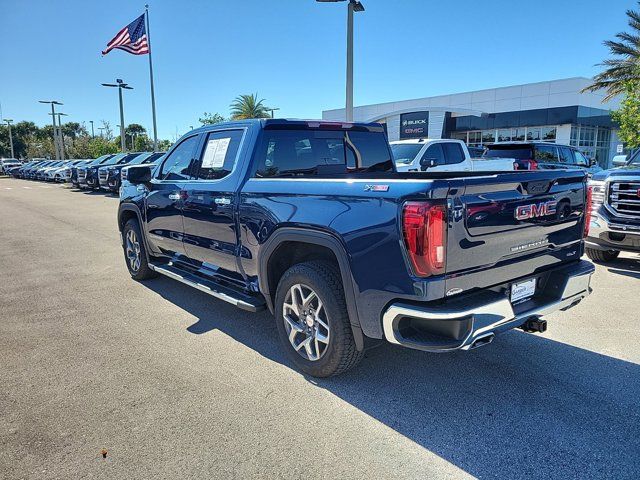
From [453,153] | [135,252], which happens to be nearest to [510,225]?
[135,252]

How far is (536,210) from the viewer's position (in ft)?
10.5

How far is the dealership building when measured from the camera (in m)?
29.6

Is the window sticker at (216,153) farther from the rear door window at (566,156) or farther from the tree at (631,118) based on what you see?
the tree at (631,118)

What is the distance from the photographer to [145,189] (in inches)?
225

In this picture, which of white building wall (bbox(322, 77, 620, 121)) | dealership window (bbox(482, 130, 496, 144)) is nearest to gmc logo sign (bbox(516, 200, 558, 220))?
white building wall (bbox(322, 77, 620, 121))

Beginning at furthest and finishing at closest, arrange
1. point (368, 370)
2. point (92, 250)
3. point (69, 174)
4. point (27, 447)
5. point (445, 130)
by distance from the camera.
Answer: point (445, 130) < point (69, 174) < point (92, 250) < point (368, 370) < point (27, 447)

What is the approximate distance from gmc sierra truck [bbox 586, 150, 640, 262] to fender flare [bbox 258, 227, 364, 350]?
481 cm

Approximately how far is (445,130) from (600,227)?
30034mm

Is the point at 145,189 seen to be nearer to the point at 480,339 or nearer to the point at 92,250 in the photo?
the point at 92,250

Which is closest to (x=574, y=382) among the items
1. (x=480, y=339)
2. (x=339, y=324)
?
(x=480, y=339)

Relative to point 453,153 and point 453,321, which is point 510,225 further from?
point 453,153

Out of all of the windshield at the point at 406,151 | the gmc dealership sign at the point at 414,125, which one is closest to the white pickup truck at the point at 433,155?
the windshield at the point at 406,151

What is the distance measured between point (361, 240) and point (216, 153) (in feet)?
7.20

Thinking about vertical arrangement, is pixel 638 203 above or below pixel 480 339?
above
